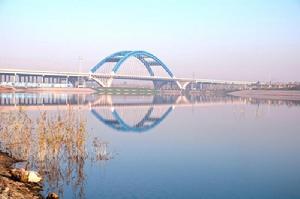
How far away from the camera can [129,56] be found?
89750mm

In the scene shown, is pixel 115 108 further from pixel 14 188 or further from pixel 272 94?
pixel 272 94

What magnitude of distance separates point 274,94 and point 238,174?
70774mm

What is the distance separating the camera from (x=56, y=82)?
8069 cm

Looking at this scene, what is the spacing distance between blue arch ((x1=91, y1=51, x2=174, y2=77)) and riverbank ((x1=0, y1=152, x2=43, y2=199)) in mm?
77942

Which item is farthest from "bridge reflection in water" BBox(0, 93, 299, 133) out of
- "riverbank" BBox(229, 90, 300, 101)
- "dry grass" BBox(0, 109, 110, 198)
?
"riverbank" BBox(229, 90, 300, 101)

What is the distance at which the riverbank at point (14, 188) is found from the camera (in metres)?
6.25

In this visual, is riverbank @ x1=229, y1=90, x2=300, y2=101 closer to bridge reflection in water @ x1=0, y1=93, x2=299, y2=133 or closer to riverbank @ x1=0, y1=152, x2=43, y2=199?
bridge reflection in water @ x1=0, y1=93, x2=299, y2=133

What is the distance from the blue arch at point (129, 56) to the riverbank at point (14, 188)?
77942 mm

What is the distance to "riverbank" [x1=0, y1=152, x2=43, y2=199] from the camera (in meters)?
6.25

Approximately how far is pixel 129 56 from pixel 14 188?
275ft

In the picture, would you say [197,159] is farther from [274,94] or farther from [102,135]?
[274,94]

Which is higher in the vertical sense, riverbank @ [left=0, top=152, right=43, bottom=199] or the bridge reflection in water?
the bridge reflection in water

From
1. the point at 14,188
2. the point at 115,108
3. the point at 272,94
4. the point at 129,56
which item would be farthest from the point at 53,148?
the point at 129,56

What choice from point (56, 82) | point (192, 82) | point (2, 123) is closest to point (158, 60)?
point (192, 82)
